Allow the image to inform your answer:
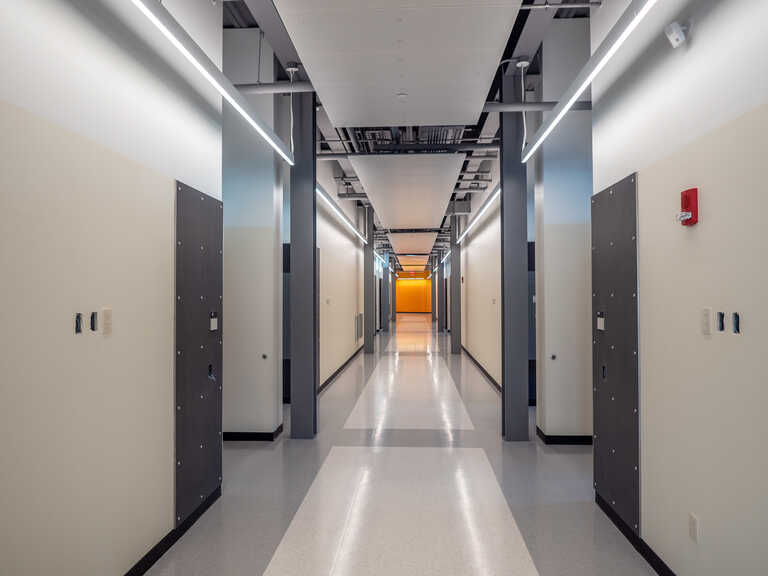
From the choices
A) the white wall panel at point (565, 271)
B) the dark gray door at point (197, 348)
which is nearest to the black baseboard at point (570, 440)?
the white wall panel at point (565, 271)

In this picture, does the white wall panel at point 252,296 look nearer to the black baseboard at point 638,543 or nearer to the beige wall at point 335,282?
the beige wall at point 335,282

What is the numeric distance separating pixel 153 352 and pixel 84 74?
1.45 m

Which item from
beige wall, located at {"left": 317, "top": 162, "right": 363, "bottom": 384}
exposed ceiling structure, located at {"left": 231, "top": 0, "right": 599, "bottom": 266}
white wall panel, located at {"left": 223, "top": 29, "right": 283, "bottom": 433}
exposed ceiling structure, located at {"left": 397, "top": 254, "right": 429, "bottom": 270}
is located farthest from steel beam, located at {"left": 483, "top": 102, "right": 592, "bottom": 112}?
exposed ceiling structure, located at {"left": 397, "top": 254, "right": 429, "bottom": 270}

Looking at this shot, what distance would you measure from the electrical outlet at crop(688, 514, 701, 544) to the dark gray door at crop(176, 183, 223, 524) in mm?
2840

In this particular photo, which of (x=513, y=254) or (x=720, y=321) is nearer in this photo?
(x=720, y=321)

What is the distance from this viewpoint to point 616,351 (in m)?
3.04

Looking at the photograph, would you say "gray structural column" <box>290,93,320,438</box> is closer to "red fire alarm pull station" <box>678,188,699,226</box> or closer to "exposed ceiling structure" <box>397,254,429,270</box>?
"red fire alarm pull station" <box>678,188,699,226</box>

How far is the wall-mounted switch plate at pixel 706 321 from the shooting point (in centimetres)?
204

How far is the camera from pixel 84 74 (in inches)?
82.9

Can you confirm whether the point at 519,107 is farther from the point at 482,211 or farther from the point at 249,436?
the point at 249,436

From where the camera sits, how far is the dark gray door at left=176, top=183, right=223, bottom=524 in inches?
114

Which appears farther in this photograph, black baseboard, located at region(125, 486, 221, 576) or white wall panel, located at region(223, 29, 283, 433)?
white wall panel, located at region(223, 29, 283, 433)

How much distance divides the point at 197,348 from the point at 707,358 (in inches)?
116

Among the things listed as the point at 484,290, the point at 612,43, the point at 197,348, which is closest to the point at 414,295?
the point at 484,290
